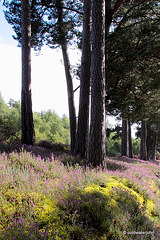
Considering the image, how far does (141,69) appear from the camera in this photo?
10133mm

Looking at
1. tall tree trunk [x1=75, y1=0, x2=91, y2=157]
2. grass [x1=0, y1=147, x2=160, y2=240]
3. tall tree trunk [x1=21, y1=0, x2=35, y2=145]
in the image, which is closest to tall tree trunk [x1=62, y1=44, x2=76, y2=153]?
tall tree trunk [x1=21, y1=0, x2=35, y2=145]

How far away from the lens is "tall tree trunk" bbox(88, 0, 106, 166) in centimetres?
588

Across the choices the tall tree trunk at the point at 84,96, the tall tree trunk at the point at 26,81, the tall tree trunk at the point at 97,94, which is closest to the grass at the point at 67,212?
the tall tree trunk at the point at 97,94

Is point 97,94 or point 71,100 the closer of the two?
point 97,94

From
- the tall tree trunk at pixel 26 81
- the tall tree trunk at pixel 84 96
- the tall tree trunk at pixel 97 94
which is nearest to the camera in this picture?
the tall tree trunk at pixel 97 94

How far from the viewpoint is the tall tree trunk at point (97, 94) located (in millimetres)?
5879

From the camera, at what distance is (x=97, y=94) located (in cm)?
596

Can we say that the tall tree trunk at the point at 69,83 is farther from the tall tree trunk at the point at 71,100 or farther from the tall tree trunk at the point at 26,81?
Result: the tall tree trunk at the point at 26,81

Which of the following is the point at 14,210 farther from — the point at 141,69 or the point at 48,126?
the point at 48,126

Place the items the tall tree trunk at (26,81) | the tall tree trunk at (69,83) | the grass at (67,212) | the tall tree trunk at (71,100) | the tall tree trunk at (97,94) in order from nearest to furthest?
the grass at (67,212), the tall tree trunk at (97,94), the tall tree trunk at (26,81), the tall tree trunk at (69,83), the tall tree trunk at (71,100)

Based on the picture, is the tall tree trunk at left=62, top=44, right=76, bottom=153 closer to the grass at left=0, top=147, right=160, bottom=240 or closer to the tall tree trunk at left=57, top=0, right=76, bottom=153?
the tall tree trunk at left=57, top=0, right=76, bottom=153

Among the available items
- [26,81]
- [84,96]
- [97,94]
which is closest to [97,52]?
[97,94]

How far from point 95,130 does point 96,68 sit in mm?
2170

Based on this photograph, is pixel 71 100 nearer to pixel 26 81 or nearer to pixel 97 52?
pixel 26 81
